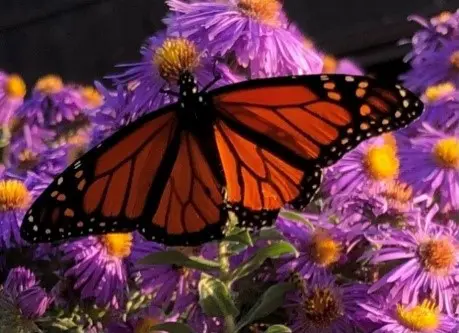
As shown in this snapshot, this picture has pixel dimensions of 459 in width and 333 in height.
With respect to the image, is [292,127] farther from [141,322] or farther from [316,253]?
[141,322]

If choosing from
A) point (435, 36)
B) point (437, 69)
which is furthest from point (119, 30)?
point (437, 69)

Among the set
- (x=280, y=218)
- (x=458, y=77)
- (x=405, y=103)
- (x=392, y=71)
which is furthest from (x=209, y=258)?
(x=392, y=71)

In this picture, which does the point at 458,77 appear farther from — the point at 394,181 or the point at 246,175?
the point at 246,175

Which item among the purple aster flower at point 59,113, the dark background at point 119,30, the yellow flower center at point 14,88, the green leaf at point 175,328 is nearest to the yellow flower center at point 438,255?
the green leaf at point 175,328

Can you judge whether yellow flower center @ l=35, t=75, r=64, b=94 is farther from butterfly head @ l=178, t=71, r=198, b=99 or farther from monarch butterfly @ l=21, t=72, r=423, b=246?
monarch butterfly @ l=21, t=72, r=423, b=246

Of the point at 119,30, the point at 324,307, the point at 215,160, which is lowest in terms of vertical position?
the point at 119,30

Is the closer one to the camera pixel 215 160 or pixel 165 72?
pixel 215 160
